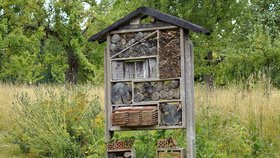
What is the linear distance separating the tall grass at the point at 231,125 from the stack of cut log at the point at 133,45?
118 cm

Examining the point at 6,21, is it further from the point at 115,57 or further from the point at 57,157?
the point at 115,57

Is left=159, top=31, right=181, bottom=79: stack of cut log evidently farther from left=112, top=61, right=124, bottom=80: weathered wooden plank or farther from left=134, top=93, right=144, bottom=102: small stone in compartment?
left=112, top=61, right=124, bottom=80: weathered wooden plank

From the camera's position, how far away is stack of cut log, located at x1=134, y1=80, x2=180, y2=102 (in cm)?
664

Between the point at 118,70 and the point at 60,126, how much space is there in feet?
6.40

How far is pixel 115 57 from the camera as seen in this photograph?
6906 mm

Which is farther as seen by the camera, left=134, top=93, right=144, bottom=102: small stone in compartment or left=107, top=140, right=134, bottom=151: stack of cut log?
left=107, top=140, right=134, bottom=151: stack of cut log

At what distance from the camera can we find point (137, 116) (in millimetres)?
6605

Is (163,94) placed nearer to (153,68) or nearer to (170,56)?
(153,68)

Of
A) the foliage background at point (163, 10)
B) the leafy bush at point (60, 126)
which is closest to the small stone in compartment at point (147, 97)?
the leafy bush at point (60, 126)

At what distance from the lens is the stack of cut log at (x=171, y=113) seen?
6.60 metres

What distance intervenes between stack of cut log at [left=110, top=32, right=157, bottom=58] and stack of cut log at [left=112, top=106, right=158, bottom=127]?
2.27ft

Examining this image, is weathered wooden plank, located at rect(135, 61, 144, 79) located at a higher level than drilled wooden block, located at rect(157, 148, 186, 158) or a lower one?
higher

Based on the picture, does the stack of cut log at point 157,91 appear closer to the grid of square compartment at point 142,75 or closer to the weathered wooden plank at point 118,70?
the grid of square compartment at point 142,75

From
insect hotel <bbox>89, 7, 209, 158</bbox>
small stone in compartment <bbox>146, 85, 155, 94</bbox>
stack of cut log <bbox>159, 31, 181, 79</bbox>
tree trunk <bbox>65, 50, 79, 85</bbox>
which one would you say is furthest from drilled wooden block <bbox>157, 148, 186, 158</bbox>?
tree trunk <bbox>65, 50, 79, 85</bbox>
